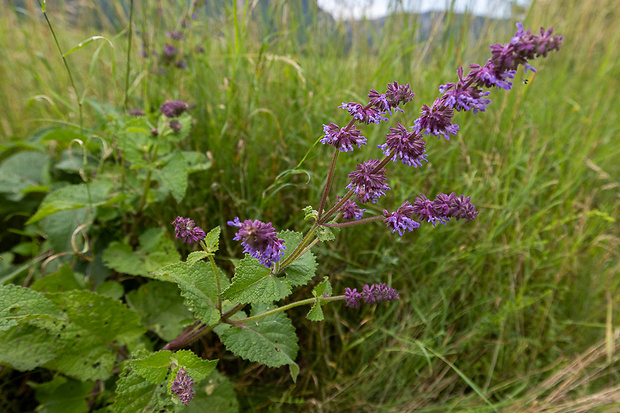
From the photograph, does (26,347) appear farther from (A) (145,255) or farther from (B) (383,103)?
(B) (383,103)

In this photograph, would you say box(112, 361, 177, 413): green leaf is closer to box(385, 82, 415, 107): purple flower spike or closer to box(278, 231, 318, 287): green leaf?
box(278, 231, 318, 287): green leaf

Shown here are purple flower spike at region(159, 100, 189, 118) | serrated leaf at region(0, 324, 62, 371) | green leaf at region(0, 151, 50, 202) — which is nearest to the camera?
serrated leaf at region(0, 324, 62, 371)

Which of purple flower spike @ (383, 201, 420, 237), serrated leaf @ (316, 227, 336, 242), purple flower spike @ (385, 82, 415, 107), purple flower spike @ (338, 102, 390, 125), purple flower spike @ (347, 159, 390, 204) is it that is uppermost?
purple flower spike @ (385, 82, 415, 107)

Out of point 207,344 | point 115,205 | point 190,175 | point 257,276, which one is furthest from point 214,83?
point 257,276

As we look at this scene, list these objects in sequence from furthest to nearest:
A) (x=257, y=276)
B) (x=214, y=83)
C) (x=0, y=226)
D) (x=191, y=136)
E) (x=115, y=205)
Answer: (x=214, y=83), (x=191, y=136), (x=0, y=226), (x=115, y=205), (x=257, y=276)

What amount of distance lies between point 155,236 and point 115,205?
329mm

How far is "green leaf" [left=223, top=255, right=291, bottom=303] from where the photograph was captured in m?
1.16

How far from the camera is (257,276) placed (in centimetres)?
122

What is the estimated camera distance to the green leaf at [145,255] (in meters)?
1.80

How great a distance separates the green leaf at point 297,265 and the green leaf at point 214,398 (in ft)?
1.96

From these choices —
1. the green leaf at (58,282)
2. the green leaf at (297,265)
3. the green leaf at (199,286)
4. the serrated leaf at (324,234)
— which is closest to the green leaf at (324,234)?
the serrated leaf at (324,234)

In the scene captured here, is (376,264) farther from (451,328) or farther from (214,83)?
(214,83)

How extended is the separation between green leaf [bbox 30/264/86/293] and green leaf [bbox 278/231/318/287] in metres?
1.10

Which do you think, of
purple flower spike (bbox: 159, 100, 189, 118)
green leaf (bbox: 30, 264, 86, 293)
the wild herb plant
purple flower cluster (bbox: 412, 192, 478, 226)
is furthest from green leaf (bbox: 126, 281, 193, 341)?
purple flower cluster (bbox: 412, 192, 478, 226)
